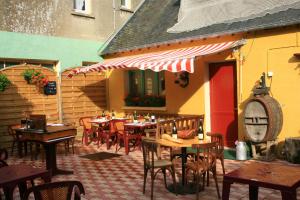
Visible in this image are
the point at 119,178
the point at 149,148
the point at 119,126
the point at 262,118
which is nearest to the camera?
the point at 149,148

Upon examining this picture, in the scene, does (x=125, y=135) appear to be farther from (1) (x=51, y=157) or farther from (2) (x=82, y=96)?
(2) (x=82, y=96)

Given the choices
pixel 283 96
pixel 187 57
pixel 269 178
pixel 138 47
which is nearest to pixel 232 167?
pixel 283 96

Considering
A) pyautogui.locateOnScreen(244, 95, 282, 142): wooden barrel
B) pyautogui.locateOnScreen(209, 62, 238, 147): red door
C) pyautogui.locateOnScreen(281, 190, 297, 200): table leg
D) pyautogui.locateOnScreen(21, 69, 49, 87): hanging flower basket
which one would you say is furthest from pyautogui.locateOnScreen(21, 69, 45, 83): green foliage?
pyautogui.locateOnScreen(281, 190, 297, 200): table leg

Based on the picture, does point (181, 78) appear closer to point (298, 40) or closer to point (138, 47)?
point (138, 47)

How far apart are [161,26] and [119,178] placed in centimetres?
751

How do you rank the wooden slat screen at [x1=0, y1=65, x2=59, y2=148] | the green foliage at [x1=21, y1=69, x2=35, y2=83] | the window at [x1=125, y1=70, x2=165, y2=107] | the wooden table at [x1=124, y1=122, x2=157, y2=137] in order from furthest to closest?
the window at [x1=125, y1=70, x2=165, y2=107] < the green foliage at [x1=21, y1=69, x2=35, y2=83] < the wooden slat screen at [x1=0, y1=65, x2=59, y2=148] < the wooden table at [x1=124, y1=122, x2=157, y2=137]

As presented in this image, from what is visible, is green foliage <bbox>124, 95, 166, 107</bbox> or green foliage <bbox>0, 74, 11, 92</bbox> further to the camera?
green foliage <bbox>124, 95, 166, 107</bbox>

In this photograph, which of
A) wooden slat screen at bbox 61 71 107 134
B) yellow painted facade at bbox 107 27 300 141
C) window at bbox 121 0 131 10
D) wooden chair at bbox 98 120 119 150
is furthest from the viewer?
window at bbox 121 0 131 10

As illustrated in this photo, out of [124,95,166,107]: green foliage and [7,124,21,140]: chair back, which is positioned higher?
[124,95,166,107]: green foliage

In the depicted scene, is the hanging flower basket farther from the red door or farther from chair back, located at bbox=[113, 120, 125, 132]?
the red door

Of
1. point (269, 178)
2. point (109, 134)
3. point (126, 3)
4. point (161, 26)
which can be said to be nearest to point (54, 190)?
point (269, 178)

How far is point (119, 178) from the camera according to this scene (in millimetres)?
8547

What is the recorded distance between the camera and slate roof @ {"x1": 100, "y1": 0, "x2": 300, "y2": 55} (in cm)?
980

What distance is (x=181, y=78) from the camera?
12672 mm
